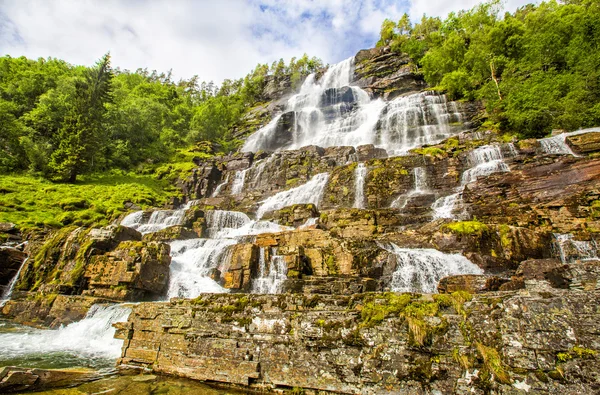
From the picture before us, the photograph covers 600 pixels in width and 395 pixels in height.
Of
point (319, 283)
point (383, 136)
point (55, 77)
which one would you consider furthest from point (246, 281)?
point (55, 77)

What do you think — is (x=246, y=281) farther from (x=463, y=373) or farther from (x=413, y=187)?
(x=413, y=187)

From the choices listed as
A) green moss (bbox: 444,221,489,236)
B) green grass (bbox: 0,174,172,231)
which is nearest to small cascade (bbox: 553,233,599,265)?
green moss (bbox: 444,221,489,236)

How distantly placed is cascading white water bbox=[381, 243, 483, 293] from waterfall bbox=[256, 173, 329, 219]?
13028mm

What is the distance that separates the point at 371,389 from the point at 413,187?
2010 centimetres

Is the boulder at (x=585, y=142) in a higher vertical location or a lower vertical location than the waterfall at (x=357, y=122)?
lower

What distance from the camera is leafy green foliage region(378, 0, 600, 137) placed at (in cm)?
2600

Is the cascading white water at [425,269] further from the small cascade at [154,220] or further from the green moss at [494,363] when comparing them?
the small cascade at [154,220]

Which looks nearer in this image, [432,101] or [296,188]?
[296,188]

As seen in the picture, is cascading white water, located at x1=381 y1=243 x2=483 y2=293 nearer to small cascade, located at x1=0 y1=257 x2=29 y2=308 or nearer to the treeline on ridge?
small cascade, located at x1=0 y1=257 x2=29 y2=308

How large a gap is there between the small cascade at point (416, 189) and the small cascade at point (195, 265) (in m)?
11.7

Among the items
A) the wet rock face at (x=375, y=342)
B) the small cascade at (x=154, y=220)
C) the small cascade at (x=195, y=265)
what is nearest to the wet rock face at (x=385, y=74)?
the small cascade at (x=154, y=220)

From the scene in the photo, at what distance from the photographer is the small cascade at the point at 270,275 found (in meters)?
13.7

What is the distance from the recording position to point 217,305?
20.3 feet

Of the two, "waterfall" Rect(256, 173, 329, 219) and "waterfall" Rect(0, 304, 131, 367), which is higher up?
"waterfall" Rect(256, 173, 329, 219)
